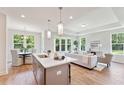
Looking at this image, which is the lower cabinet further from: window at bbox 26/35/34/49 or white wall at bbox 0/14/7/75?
window at bbox 26/35/34/49

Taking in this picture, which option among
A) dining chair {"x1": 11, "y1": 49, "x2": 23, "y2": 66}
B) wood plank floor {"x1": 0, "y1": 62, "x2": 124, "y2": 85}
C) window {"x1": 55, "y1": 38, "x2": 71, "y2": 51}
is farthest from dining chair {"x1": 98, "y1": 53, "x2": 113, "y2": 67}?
dining chair {"x1": 11, "y1": 49, "x2": 23, "y2": 66}

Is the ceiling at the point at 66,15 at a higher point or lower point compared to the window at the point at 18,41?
higher

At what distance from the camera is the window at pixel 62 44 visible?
913 cm

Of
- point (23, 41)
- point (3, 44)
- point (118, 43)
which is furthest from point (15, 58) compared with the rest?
point (118, 43)

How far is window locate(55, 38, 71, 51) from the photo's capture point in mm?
9133

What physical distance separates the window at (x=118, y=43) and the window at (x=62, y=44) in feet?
12.7

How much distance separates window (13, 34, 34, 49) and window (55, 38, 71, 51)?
81.9 inches

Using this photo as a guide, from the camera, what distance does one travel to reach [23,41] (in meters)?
8.09

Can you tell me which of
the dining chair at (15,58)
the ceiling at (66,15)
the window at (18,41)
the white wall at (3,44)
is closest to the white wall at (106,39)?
the ceiling at (66,15)

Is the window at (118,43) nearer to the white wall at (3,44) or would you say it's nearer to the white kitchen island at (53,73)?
the white kitchen island at (53,73)
